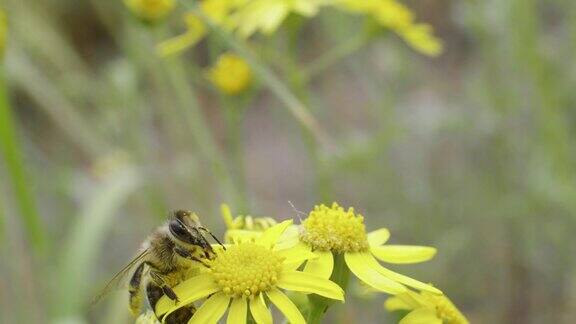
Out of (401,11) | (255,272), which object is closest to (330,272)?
(255,272)

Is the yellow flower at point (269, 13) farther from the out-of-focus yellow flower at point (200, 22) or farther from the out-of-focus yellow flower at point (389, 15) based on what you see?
the out-of-focus yellow flower at point (389, 15)

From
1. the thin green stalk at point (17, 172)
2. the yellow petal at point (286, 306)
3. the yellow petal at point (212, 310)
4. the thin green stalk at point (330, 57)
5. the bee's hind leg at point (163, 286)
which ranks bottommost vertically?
the yellow petal at point (286, 306)

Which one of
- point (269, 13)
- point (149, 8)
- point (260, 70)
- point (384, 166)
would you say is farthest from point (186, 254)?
point (384, 166)

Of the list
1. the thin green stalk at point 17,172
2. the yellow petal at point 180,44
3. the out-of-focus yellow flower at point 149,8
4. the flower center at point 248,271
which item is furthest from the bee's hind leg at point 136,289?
the out-of-focus yellow flower at point 149,8

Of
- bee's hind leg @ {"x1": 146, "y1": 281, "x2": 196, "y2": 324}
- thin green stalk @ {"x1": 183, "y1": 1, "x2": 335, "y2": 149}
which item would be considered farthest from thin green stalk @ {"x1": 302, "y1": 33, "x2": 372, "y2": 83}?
bee's hind leg @ {"x1": 146, "y1": 281, "x2": 196, "y2": 324}

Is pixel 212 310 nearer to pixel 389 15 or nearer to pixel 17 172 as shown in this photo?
pixel 17 172

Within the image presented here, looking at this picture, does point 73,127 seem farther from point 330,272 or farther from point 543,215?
point 330,272
